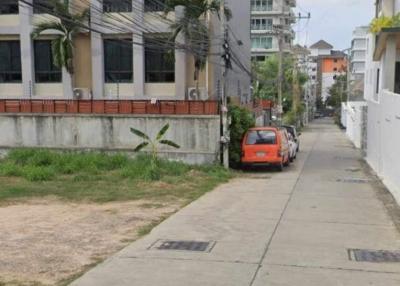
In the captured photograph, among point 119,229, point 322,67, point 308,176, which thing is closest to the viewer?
point 119,229

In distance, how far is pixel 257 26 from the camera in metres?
90.8

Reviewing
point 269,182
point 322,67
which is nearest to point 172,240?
point 269,182

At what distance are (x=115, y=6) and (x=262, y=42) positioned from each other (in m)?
61.2

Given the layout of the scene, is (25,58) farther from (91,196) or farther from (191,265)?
(191,265)

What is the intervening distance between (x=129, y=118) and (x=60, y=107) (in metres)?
3.09

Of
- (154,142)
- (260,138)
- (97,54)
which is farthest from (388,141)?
(97,54)

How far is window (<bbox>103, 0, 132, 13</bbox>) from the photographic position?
31.0m

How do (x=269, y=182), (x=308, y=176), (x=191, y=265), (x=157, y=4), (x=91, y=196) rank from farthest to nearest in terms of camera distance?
(x=157, y=4) < (x=308, y=176) < (x=269, y=182) < (x=91, y=196) < (x=191, y=265)

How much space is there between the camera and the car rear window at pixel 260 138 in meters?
23.0

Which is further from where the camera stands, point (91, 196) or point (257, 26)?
point (257, 26)

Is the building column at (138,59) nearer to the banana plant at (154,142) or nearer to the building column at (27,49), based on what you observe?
the building column at (27,49)

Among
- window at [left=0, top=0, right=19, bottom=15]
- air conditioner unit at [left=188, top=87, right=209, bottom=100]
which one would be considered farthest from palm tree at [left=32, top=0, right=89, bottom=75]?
air conditioner unit at [left=188, top=87, right=209, bottom=100]

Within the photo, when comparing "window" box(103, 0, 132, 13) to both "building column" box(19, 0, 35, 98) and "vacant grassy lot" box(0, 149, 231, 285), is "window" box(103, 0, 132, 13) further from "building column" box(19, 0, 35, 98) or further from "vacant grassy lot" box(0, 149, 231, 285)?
"vacant grassy lot" box(0, 149, 231, 285)

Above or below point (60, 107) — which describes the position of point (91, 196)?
below
